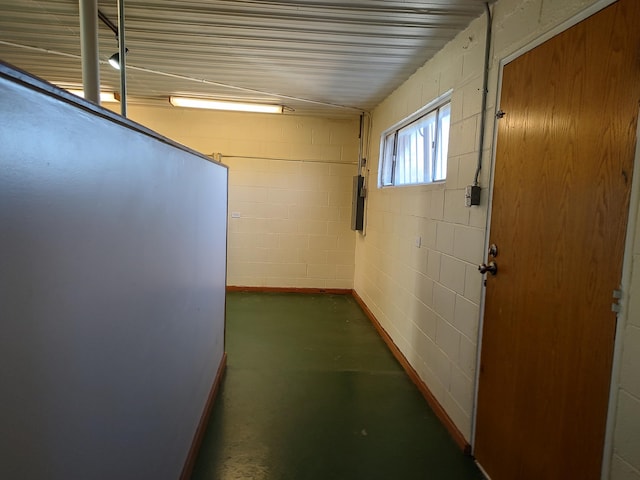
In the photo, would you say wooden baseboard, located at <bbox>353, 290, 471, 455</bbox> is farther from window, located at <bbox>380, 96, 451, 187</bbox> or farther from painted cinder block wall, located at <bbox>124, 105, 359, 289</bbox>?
painted cinder block wall, located at <bbox>124, 105, 359, 289</bbox>

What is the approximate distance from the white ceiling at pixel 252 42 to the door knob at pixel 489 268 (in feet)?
4.82

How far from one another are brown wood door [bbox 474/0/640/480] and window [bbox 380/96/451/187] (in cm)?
93

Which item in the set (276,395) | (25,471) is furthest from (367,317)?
(25,471)

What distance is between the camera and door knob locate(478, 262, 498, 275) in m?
1.94

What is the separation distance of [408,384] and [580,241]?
194 centimetres

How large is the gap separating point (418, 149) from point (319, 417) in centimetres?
236

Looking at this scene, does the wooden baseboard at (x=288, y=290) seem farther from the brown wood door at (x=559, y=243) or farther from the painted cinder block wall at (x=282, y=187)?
the brown wood door at (x=559, y=243)

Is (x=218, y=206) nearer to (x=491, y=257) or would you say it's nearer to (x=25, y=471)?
(x=491, y=257)

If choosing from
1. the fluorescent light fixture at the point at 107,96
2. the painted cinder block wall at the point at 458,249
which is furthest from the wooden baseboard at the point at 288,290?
the fluorescent light fixture at the point at 107,96

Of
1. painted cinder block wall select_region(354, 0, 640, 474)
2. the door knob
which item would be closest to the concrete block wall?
painted cinder block wall select_region(354, 0, 640, 474)

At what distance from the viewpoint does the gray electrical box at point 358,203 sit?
16.6ft

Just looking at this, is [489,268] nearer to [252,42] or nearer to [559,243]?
[559,243]

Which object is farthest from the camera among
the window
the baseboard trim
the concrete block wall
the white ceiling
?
the window

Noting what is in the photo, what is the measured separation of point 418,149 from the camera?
339 cm
